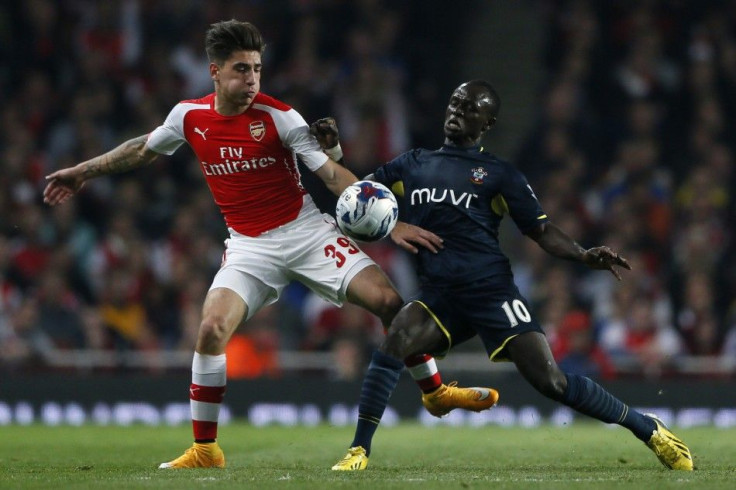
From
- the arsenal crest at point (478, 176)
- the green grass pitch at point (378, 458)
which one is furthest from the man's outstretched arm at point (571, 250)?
the green grass pitch at point (378, 458)

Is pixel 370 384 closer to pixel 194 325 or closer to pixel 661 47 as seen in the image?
pixel 194 325

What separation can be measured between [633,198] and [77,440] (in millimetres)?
6804

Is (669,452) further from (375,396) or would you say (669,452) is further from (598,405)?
(375,396)

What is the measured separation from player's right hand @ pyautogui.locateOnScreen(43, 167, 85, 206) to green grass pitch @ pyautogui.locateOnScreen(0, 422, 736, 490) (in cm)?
159

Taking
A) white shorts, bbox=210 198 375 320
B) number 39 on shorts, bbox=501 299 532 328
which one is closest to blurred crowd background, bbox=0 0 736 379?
white shorts, bbox=210 198 375 320

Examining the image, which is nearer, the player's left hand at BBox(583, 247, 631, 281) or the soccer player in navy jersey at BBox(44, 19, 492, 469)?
the player's left hand at BBox(583, 247, 631, 281)

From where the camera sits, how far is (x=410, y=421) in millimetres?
13367

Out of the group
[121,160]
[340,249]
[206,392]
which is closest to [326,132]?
[340,249]

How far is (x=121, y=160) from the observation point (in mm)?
8344

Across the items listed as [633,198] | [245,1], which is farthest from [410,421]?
[245,1]

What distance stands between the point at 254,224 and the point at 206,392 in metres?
1.02

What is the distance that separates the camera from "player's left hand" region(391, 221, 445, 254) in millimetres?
7742

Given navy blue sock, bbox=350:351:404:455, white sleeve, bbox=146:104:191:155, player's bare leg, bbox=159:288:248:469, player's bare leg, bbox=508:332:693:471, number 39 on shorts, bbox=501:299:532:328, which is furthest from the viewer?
white sleeve, bbox=146:104:191:155

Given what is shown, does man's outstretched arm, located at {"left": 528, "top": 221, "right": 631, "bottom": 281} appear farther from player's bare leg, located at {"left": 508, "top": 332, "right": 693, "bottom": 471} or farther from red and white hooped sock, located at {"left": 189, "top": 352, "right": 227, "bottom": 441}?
red and white hooped sock, located at {"left": 189, "top": 352, "right": 227, "bottom": 441}
